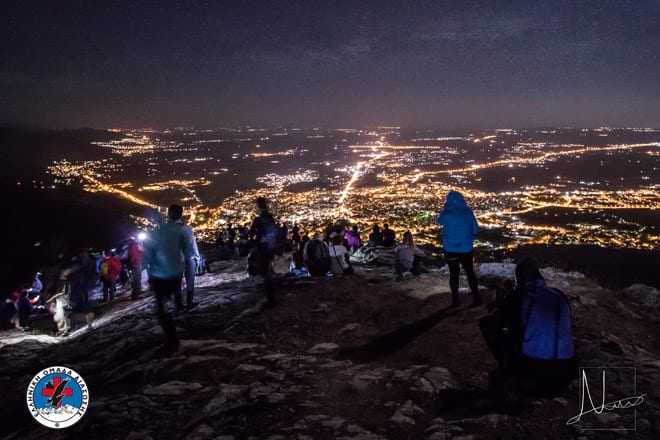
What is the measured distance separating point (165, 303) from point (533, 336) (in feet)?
15.8

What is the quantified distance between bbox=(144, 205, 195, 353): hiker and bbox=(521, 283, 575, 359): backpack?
4.54 metres

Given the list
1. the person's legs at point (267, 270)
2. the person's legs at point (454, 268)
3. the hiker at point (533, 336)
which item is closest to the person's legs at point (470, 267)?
the person's legs at point (454, 268)

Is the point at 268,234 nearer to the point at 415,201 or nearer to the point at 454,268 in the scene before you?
the point at 454,268

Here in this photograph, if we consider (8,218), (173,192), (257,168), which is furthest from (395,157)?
(8,218)

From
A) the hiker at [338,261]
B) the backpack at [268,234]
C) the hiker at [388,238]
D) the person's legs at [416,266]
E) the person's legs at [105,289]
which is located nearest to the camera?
the backpack at [268,234]

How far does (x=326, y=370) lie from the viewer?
4797 mm

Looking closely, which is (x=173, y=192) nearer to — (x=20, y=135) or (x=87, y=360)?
(x=87, y=360)

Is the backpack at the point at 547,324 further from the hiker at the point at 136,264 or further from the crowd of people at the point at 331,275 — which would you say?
the hiker at the point at 136,264

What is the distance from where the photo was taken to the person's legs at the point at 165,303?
5305 mm

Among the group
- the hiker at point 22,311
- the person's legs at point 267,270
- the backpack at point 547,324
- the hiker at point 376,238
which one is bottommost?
the hiker at point 22,311

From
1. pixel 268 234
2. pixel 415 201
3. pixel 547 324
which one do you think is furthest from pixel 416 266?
pixel 415 201

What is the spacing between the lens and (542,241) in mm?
39531

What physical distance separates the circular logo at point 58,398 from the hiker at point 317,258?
542cm
